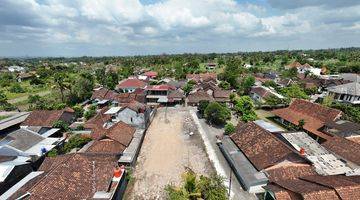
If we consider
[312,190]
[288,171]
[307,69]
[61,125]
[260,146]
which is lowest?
[288,171]

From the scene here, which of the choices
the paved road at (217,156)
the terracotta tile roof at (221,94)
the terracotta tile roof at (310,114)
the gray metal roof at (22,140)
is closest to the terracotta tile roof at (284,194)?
the paved road at (217,156)

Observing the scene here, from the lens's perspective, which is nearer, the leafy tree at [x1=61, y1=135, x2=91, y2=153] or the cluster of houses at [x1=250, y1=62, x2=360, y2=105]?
the leafy tree at [x1=61, y1=135, x2=91, y2=153]

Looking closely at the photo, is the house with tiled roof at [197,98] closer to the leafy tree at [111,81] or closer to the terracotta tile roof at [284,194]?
the leafy tree at [111,81]

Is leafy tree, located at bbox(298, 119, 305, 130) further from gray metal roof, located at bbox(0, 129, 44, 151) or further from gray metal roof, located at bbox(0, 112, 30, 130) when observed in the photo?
gray metal roof, located at bbox(0, 112, 30, 130)

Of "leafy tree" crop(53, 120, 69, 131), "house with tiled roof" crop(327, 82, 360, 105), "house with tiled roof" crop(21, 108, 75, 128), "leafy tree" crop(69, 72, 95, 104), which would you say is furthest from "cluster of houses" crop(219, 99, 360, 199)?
"leafy tree" crop(69, 72, 95, 104)

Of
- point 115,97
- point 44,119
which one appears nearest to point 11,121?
point 44,119

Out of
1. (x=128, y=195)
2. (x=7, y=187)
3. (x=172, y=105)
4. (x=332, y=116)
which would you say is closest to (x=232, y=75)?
(x=172, y=105)

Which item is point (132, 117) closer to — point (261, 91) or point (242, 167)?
point (242, 167)
